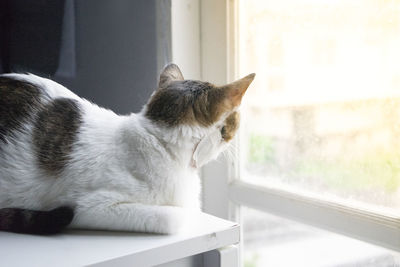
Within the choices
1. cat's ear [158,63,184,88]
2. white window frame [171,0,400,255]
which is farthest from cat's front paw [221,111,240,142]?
white window frame [171,0,400,255]

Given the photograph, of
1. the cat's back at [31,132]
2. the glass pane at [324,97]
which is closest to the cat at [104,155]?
the cat's back at [31,132]

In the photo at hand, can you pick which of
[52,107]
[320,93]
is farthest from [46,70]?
[320,93]

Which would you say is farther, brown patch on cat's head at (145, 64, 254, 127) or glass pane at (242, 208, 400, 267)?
glass pane at (242, 208, 400, 267)

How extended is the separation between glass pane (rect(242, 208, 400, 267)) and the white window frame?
0.14ft

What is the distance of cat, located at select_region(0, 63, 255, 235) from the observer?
661mm

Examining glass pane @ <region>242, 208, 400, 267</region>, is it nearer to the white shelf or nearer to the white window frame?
the white window frame

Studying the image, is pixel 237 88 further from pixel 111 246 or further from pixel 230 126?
pixel 111 246

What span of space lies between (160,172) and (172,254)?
0.15 metres

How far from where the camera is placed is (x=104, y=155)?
72cm

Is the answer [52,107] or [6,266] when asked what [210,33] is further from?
[6,266]

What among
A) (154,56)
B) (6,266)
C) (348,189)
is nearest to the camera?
(6,266)

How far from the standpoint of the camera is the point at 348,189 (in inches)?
34.5

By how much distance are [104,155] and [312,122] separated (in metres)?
0.49

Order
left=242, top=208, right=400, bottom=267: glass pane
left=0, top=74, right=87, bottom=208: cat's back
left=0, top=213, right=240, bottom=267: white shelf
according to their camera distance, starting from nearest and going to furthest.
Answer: left=0, top=213, right=240, bottom=267: white shelf, left=0, top=74, right=87, bottom=208: cat's back, left=242, top=208, right=400, bottom=267: glass pane
